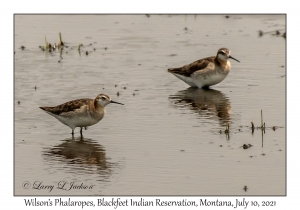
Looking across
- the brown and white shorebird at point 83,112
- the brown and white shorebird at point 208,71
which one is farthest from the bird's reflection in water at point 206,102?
the brown and white shorebird at point 83,112

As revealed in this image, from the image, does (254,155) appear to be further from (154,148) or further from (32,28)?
(32,28)

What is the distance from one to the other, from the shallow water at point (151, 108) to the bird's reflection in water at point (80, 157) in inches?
1.2

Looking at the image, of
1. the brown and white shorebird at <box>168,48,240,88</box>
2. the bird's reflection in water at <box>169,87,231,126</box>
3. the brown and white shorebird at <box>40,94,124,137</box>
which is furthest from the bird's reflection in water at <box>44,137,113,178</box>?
the brown and white shorebird at <box>168,48,240,88</box>

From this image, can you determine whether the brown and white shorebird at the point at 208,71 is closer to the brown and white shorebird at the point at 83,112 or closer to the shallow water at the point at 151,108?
the shallow water at the point at 151,108

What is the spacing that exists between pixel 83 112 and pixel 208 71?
7282 millimetres

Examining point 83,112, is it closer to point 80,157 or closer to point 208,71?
point 80,157

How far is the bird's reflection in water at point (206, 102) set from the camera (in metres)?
24.9

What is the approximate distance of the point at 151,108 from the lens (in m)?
25.7

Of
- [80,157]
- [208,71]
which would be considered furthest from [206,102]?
[80,157]

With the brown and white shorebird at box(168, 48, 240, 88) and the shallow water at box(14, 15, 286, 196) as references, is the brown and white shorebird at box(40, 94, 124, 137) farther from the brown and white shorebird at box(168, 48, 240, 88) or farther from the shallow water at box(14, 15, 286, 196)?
the brown and white shorebird at box(168, 48, 240, 88)

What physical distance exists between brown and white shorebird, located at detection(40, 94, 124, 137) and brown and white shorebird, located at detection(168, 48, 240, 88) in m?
6.67

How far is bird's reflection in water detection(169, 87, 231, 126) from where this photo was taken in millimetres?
24875

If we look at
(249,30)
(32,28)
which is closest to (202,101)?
(249,30)

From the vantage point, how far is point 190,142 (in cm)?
2189
